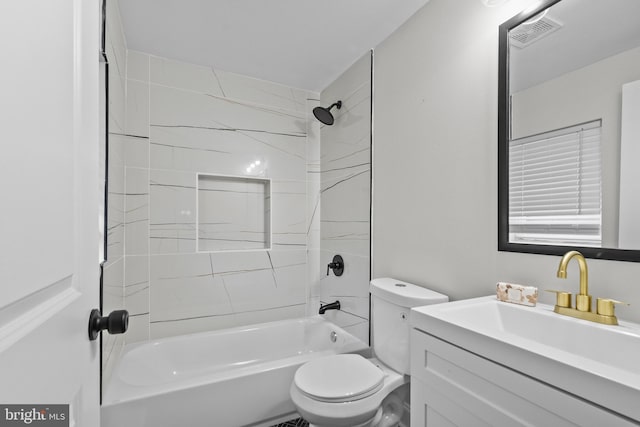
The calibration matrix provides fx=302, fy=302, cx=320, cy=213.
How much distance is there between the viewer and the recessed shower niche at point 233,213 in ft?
7.77

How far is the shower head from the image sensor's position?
2.42 m

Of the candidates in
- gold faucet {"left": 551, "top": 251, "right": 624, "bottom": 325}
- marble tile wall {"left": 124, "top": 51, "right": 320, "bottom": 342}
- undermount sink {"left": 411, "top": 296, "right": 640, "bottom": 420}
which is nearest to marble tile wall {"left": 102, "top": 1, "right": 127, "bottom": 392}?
marble tile wall {"left": 124, "top": 51, "right": 320, "bottom": 342}

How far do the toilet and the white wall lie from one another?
219 millimetres

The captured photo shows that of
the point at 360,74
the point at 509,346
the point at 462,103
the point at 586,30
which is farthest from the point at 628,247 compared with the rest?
the point at 360,74

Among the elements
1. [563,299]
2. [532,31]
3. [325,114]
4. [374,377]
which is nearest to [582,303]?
[563,299]

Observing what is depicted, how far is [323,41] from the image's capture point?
2.03 meters

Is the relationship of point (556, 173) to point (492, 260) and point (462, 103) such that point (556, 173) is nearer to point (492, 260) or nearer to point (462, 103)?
point (492, 260)

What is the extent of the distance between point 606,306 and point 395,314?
841mm

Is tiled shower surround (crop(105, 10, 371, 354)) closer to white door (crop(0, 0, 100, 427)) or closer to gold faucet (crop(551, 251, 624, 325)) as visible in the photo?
gold faucet (crop(551, 251, 624, 325))

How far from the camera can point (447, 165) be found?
5.01 feet

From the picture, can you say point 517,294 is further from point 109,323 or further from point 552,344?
point 109,323

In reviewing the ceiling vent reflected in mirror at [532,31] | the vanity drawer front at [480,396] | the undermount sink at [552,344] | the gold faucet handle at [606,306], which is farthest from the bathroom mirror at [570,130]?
the vanity drawer front at [480,396]

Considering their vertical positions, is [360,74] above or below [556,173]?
above

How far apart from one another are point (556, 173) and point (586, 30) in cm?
49
